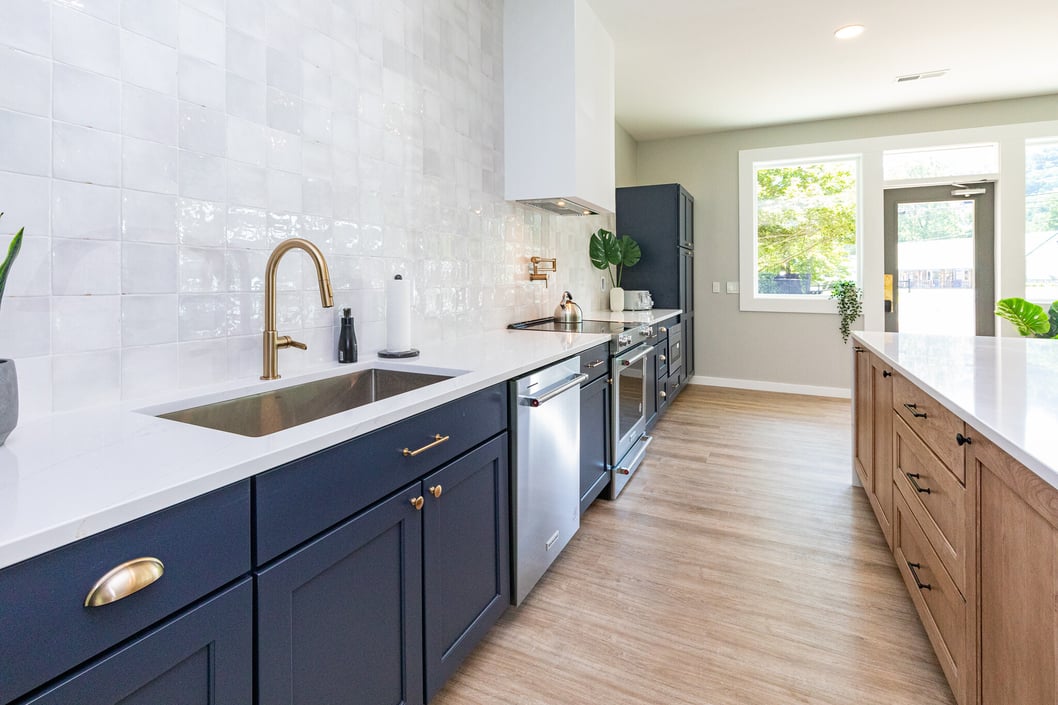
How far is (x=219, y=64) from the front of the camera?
1.45 meters

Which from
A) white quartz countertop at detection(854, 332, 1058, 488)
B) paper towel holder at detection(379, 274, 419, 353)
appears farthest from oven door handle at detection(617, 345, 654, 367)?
paper towel holder at detection(379, 274, 419, 353)

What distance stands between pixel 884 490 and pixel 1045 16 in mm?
3320

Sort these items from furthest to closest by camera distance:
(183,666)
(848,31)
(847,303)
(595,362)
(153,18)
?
(847,303)
(848,31)
(595,362)
(153,18)
(183,666)

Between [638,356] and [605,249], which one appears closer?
[638,356]

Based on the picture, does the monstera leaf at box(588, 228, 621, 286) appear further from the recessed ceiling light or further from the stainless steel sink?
the stainless steel sink

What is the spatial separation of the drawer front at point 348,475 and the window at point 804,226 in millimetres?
5003

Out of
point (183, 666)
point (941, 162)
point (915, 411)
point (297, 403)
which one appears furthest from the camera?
point (941, 162)

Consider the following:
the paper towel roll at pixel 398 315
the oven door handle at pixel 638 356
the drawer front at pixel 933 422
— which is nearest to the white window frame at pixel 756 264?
the oven door handle at pixel 638 356

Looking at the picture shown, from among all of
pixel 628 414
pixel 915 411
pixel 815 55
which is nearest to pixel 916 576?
pixel 915 411

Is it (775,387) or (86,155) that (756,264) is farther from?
(86,155)

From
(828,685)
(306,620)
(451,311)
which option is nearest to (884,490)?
(828,685)

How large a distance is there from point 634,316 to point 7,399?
3.66m

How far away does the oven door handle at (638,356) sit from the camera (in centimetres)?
291

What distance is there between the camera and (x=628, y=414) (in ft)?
10.0
